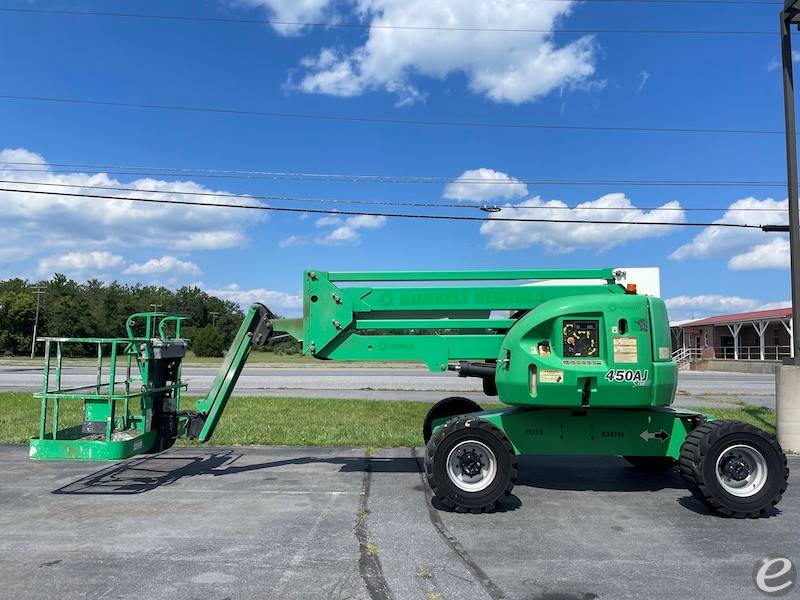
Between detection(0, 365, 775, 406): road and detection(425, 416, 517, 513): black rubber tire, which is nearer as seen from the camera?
detection(425, 416, 517, 513): black rubber tire

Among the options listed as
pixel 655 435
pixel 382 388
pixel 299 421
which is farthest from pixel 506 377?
pixel 382 388

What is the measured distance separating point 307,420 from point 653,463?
742 cm

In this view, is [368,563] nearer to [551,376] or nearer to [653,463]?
[551,376]

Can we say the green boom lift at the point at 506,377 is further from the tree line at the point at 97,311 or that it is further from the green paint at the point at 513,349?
the tree line at the point at 97,311

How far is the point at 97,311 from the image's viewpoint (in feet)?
284

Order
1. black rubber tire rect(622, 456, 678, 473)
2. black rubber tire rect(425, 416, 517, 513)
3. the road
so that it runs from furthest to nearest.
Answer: the road, black rubber tire rect(622, 456, 678, 473), black rubber tire rect(425, 416, 517, 513)

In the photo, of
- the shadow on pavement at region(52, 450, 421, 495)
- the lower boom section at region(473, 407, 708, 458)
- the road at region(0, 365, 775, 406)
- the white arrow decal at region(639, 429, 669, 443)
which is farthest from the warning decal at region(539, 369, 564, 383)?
the road at region(0, 365, 775, 406)

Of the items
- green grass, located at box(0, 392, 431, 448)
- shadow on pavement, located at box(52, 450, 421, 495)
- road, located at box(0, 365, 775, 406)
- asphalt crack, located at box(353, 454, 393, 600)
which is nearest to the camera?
asphalt crack, located at box(353, 454, 393, 600)

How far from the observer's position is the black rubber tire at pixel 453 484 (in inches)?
241

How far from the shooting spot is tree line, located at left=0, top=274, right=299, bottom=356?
2842 inches

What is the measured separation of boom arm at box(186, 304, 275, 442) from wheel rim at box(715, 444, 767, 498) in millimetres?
5414

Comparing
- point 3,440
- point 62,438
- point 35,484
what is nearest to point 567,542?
point 62,438

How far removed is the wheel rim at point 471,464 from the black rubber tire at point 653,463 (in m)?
3.12

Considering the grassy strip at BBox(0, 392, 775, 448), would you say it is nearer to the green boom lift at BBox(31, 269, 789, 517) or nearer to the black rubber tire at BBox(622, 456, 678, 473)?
the green boom lift at BBox(31, 269, 789, 517)
